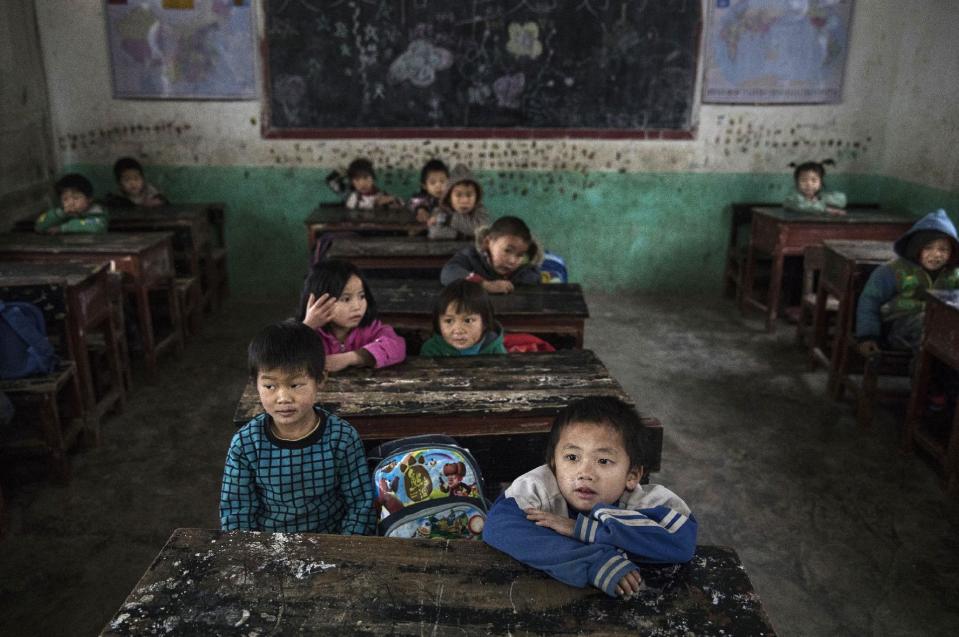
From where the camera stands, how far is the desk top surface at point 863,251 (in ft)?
12.2

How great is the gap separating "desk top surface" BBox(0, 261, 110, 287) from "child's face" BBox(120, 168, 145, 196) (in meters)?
1.84

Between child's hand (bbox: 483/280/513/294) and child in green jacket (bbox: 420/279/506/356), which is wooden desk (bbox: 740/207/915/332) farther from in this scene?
child in green jacket (bbox: 420/279/506/356)

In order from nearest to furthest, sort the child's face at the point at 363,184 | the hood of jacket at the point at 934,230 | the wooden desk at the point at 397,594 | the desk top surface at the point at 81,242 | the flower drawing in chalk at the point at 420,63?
the wooden desk at the point at 397,594 < the hood of jacket at the point at 934,230 < the desk top surface at the point at 81,242 < the child's face at the point at 363,184 < the flower drawing in chalk at the point at 420,63

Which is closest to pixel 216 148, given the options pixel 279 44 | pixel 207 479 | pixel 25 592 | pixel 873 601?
pixel 279 44

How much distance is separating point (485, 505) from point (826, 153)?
490 centimetres

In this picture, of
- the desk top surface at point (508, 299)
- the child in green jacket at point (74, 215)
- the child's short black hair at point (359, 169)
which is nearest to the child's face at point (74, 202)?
the child in green jacket at point (74, 215)

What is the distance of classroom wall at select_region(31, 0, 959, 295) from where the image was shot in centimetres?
525

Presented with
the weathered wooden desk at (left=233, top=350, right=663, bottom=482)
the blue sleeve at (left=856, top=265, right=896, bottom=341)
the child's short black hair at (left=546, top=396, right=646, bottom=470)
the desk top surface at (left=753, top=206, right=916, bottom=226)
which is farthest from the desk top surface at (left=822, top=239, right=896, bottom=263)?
the child's short black hair at (left=546, top=396, right=646, bottom=470)

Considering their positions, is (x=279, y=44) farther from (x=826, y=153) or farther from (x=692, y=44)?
(x=826, y=153)

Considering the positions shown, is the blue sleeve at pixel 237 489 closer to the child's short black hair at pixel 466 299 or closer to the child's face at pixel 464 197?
the child's short black hair at pixel 466 299

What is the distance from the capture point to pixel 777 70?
5.45 meters

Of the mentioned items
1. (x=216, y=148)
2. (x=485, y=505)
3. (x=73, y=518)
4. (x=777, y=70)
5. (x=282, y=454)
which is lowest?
(x=73, y=518)

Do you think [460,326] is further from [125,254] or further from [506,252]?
[125,254]

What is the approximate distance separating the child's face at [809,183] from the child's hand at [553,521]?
14.7 ft
